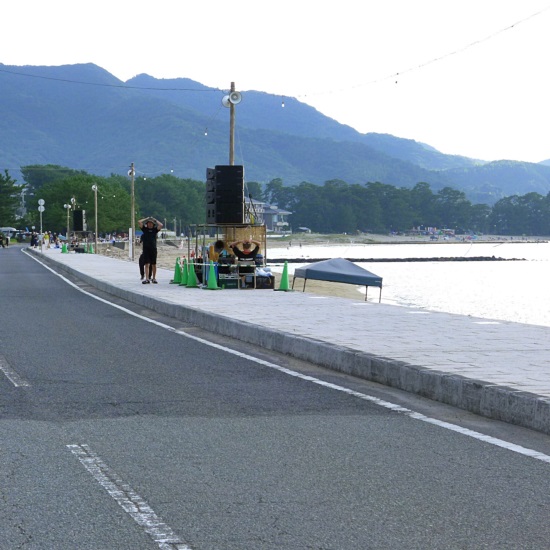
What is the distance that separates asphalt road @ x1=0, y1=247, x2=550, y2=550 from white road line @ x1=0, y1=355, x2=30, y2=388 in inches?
0.8

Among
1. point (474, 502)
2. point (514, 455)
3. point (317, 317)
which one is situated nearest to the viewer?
point (474, 502)

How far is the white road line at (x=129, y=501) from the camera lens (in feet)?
15.7

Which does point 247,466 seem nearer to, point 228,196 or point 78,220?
point 228,196

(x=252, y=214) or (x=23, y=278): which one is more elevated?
(x=252, y=214)

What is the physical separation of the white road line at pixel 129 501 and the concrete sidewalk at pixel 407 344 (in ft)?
11.7

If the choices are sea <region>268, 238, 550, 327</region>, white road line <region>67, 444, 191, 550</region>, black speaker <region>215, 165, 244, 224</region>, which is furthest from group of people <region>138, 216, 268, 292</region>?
white road line <region>67, 444, 191, 550</region>

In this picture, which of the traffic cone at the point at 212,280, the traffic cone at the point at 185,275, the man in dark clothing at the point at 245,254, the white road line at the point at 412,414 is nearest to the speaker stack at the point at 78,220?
the traffic cone at the point at 185,275

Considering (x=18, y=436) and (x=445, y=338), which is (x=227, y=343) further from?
(x=18, y=436)

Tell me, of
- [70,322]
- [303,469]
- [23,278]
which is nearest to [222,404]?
[303,469]

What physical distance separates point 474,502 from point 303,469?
3.97 ft

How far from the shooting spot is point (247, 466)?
20.9 ft

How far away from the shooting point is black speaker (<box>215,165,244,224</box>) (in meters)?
27.7

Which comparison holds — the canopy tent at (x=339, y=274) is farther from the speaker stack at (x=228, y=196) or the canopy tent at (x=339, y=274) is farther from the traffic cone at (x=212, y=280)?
the traffic cone at (x=212, y=280)

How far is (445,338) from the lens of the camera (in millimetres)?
13023
